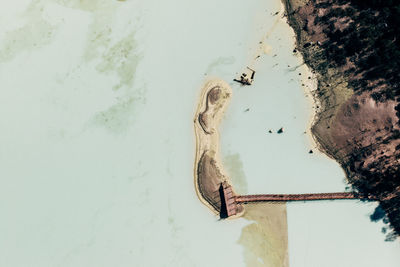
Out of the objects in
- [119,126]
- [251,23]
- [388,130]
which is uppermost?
[251,23]

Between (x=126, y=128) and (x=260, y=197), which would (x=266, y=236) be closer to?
(x=260, y=197)

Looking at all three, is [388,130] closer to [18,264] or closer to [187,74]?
[187,74]

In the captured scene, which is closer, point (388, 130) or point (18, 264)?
point (388, 130)

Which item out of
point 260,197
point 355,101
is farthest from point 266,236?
point 355,101

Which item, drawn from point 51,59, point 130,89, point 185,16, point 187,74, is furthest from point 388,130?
point 51,59

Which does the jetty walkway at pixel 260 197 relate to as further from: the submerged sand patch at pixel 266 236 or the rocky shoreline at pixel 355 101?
the rocky shoreline at pixel 355 101

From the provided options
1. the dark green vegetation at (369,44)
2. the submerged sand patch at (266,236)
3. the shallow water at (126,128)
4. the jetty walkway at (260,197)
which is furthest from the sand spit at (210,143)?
the dark green vegetation at (369,44)

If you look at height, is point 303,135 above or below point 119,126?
below
